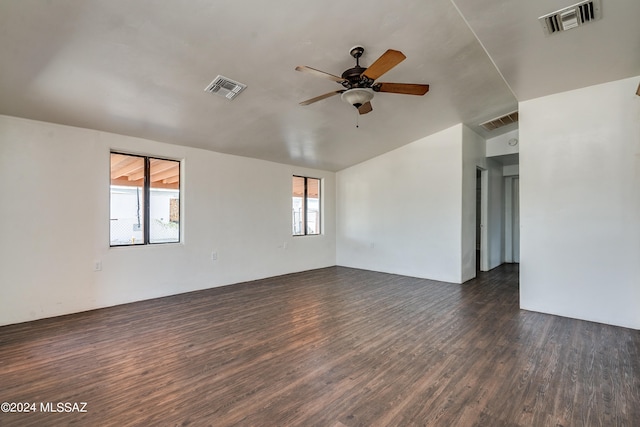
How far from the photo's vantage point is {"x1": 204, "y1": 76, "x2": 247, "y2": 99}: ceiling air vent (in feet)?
10.1

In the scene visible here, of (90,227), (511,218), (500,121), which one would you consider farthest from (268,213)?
(511,218)


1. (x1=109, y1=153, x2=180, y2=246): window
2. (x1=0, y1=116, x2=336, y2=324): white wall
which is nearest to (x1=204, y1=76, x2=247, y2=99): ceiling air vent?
(x1=0, y1=116, x2=336, y2=324): white wall

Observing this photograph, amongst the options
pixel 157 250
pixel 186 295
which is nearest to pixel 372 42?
pixel 157 250

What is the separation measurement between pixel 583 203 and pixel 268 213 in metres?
5.03

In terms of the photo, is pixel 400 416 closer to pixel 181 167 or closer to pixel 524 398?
pixel 524 398

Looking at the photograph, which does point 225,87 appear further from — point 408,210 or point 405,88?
point 408,210

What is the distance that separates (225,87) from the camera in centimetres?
321

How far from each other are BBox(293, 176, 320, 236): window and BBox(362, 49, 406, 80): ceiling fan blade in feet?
14.6

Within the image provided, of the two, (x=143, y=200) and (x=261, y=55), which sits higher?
(x=261, y=55)

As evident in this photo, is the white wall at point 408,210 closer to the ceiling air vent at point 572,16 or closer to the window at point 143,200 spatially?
the ceiling air vent at point 572,16

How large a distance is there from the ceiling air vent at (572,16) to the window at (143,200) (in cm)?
504

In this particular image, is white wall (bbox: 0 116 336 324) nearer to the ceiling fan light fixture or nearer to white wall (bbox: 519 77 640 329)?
the ceiling fan light fixture

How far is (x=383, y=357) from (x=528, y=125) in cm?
365

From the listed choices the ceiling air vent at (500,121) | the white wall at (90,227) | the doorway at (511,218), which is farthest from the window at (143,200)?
the doorway at (511,218)
